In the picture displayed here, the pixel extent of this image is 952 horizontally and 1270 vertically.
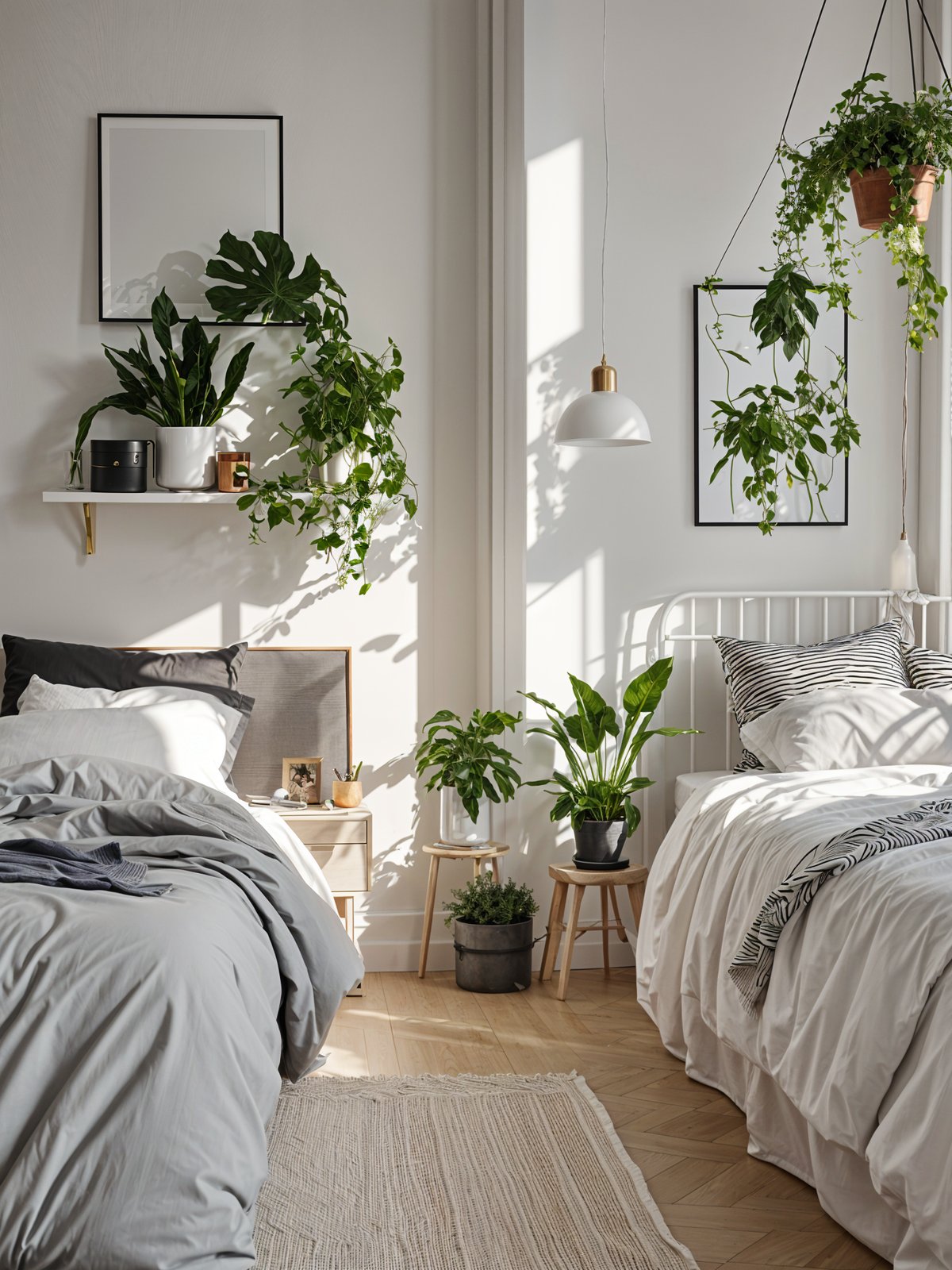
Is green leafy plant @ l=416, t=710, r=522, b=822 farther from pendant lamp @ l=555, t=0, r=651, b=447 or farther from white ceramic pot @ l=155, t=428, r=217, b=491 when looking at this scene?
white ceramic pot @ l=155, t=428, r=217, b=491

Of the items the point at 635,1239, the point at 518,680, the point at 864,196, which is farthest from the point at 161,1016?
the point at 864,196

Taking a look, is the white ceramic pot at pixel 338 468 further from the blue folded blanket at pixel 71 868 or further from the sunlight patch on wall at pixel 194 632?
the blue folded blanket at pixel 71 868

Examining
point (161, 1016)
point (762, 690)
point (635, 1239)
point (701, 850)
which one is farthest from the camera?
point (762, 690)

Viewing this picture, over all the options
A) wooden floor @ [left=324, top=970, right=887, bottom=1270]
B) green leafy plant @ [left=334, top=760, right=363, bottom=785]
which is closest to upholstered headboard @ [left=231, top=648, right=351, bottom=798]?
green leafy plant @ [left=334, top=760, right=363, bottom=785]

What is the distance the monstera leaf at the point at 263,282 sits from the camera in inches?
147

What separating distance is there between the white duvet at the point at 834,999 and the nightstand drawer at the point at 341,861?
38.4 inches

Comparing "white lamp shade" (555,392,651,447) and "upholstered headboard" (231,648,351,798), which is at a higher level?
"white lamp shade" (555,392,651,447)

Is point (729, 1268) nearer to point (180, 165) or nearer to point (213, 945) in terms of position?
point (213, 945)

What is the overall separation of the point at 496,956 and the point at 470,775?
56cm

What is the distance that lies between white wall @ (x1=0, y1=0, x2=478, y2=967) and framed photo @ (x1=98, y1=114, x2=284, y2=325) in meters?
0.05

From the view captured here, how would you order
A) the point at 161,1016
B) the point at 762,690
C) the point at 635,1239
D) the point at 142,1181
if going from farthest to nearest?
the point at 762,690 → the point at 635,1239 → the point at 161,1016 → the point at 142,1181

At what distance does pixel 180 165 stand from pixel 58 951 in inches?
112

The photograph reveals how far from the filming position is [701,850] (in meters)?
2.98

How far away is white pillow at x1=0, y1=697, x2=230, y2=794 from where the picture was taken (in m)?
3.17
